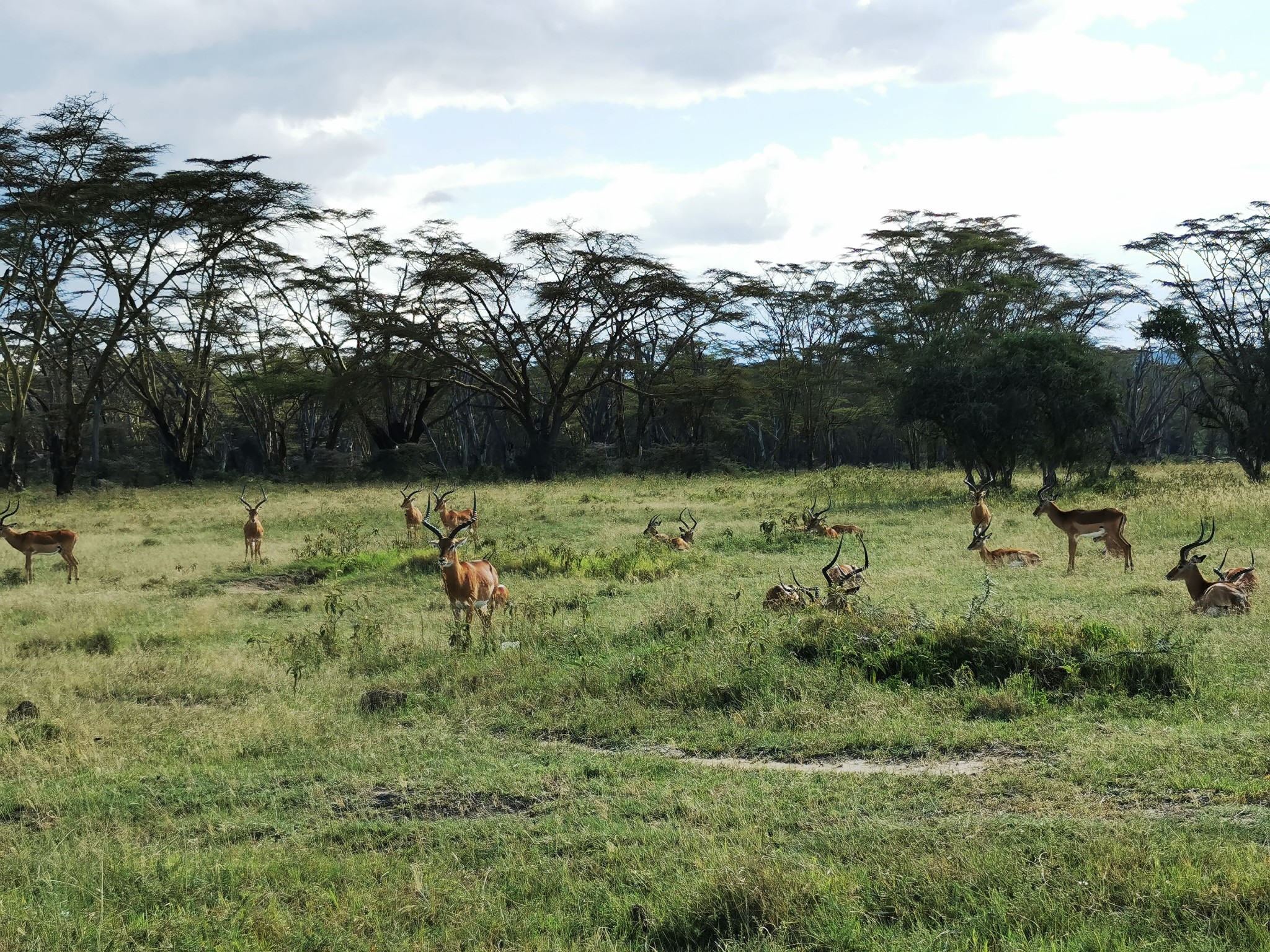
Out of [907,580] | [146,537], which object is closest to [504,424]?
[146,537]

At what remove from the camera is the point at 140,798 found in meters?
5.90

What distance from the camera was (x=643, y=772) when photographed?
20.3ft

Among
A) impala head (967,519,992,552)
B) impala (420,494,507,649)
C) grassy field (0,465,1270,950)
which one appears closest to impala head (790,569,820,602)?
grassy field (0,465,1270,950)

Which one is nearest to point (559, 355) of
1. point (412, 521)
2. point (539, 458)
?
point (539, 458)

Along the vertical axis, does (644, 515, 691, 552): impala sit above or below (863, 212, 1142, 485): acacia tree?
below

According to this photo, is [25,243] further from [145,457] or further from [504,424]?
[504,424]

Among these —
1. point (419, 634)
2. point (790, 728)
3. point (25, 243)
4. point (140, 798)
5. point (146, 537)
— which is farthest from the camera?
point (25, 243)

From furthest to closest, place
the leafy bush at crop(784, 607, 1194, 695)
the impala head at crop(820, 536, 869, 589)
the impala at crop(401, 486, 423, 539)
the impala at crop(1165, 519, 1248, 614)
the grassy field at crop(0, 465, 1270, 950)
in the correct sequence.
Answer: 1. the impala at crop(401, 486, 423, 539)
2. the impala head at crop(820, 536, 869, 589)
3. the impala at crop(1165, 519, 1248, 614)
4. the leafy bush at crop(784, 607, 1194, 695)
5. the grassy field at crop(0, 465, 1270, 950)

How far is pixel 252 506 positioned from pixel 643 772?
23.9 metres

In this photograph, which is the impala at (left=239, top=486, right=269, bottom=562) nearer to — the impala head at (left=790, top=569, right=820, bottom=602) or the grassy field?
the grassy field

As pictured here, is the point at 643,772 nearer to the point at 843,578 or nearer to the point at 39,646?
the point at 843,578

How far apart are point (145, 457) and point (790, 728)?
53221mm

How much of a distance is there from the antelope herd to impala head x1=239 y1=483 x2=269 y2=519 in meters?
0.07

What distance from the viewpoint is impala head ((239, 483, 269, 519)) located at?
1727cm
